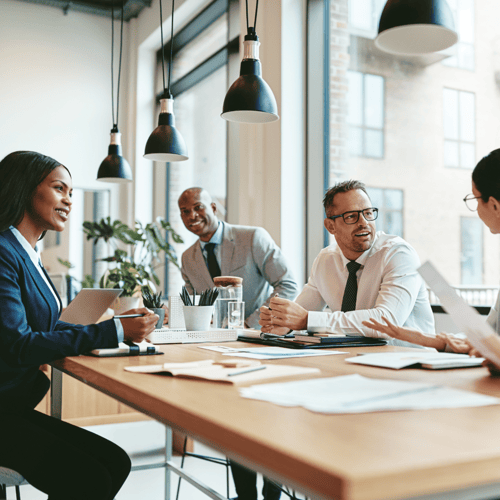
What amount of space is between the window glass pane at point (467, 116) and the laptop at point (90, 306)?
239 centimetres

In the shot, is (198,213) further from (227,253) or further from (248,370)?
(248,370)

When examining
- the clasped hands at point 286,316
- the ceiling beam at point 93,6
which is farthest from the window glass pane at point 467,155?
the ceiling beam at point 93,6

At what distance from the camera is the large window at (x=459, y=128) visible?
3363 millimetres

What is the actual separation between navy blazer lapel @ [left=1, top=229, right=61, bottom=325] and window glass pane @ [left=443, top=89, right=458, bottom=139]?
265 centimetres

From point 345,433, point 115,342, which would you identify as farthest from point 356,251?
point 345,433

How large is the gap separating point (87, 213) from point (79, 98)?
4.62 feet

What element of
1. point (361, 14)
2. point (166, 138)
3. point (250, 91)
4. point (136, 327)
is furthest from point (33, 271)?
point (361, 14)

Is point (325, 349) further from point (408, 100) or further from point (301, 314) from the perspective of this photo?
point (408, 100)

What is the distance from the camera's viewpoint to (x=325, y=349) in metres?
1.82

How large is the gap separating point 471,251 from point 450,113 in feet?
2.82

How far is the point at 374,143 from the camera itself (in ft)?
13.1

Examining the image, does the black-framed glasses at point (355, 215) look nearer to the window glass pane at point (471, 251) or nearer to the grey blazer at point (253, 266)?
the grey blazer at point (253, 266)

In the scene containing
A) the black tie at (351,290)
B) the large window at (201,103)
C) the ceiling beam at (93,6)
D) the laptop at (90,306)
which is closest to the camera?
the laptop at (90,306)

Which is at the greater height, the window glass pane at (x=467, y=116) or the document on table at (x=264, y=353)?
the window glass pane at (x=467, y=116)
